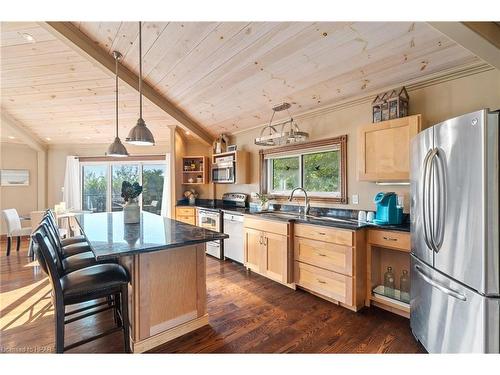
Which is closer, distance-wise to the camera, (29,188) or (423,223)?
(423,223)

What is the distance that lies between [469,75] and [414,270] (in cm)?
174

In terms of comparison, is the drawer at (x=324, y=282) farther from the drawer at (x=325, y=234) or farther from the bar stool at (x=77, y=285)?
the bar stool at (x=77, y=285)

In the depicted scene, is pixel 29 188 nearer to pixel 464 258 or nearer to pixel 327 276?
pixel 327 276

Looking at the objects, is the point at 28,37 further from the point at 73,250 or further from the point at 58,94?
the point at 73,250

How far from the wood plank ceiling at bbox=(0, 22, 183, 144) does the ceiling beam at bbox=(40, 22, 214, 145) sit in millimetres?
145

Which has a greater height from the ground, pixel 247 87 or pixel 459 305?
pixel 247 87

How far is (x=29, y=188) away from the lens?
5.86m

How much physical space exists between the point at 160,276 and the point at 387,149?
2.29 meters

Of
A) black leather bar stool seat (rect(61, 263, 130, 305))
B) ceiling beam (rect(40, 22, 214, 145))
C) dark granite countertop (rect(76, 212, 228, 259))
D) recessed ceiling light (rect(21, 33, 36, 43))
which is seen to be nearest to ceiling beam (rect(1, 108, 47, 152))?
recessed ceiling light (rect(21, 33, 36, 43))

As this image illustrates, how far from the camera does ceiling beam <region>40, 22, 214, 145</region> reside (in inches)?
104

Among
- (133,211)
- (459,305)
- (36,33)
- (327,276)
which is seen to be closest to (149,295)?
(133,211)

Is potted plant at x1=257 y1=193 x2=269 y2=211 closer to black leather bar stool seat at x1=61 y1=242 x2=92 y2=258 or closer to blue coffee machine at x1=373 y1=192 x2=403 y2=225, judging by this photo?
blue coffee machine at x1=373 y1=192 x2=403 y2=225

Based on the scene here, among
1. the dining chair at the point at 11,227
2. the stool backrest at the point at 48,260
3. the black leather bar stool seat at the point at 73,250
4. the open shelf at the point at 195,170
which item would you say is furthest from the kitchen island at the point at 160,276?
the dining chair at the point at 11,227

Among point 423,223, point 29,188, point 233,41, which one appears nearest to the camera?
point 423,223
